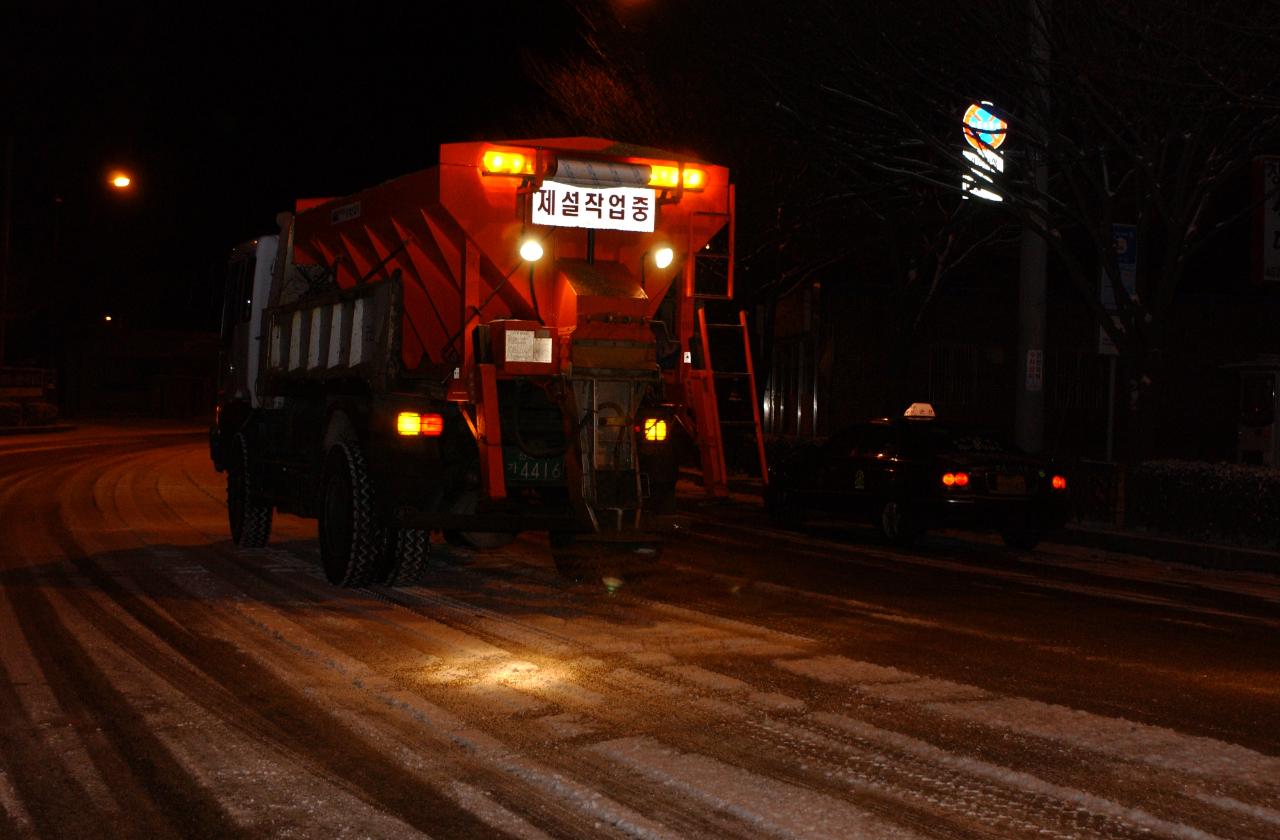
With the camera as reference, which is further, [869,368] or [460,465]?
[869,368]

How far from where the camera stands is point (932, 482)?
15.7 meters

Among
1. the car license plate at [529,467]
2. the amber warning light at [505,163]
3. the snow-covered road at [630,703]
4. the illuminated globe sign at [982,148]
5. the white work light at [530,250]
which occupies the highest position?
the illuminated globe sign at [982,148]

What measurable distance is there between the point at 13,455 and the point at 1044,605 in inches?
988

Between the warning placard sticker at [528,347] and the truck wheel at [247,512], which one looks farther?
the truck wheel at [247,512]

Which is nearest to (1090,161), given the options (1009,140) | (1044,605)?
(1009,140)

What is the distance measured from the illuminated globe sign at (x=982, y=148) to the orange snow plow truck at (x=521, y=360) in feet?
23.7

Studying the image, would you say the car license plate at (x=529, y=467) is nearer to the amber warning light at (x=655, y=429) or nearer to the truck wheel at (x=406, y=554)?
the amber warning light at (x=655, y=429)

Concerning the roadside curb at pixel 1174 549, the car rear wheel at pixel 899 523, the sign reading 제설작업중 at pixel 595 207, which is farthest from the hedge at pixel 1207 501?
the sign reading 제설작업중 at pixel 595 207

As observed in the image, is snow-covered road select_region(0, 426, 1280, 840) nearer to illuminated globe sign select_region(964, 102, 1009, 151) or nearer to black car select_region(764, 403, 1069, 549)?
black car select_region(764, 403, 1069, 549)

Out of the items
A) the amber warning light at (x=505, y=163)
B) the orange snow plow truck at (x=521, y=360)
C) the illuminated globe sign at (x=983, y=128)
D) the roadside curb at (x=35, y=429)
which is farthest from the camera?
the roadside curb at (x=35, y=429)

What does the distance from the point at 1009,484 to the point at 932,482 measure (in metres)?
0.80

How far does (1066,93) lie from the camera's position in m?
17.8

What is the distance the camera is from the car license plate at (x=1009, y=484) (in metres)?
15.6

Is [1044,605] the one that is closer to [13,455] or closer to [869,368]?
[869,368]
